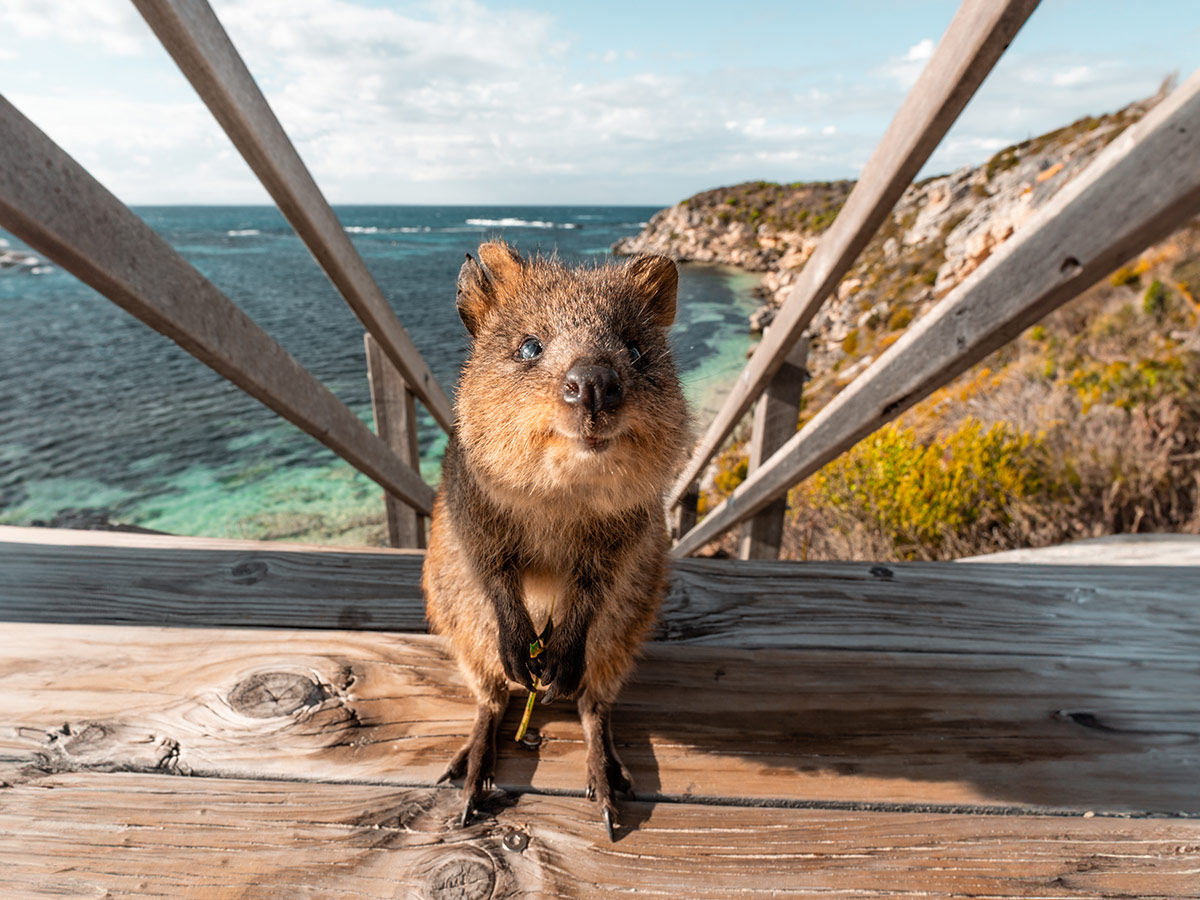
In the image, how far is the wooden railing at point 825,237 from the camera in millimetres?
1165

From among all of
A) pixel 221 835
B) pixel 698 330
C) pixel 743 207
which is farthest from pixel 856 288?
pixel 221 835

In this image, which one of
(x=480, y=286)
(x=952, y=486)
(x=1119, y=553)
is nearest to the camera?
(x=480, y=286)

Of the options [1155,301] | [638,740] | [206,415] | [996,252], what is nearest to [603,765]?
[638,740]

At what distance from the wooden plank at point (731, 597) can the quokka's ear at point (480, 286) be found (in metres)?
0.95

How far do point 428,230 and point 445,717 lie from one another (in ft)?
318

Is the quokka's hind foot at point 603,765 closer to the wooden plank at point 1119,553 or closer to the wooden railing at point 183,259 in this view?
the wooden railing at point 183,259

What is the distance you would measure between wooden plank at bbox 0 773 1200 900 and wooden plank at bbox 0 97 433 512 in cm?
99

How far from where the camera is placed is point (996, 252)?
1414mm

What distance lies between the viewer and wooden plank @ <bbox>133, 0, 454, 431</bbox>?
1451 mm

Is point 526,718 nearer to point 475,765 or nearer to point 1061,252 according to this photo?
point 475,765

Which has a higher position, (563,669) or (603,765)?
(563,669)

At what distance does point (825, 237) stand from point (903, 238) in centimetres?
2727

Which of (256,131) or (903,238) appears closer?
(256,131)

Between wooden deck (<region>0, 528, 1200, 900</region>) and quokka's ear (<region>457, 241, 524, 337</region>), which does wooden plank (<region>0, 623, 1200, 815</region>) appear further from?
quokka's ear (<region>457, 241, 524, 337</region>)
